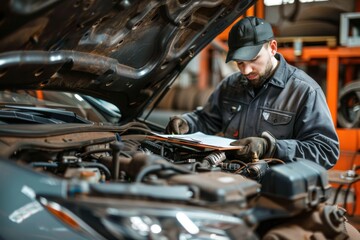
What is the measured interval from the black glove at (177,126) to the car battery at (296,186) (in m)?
1.12

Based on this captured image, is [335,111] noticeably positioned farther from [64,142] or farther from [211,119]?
[64,142]

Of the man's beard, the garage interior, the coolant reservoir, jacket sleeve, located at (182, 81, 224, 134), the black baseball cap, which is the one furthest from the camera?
the garage interior

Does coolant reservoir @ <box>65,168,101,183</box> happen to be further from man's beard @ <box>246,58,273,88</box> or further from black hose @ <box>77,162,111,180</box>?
man's beard @ <box>246,58,273,88</box>

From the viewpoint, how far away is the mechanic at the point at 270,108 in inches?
87.3

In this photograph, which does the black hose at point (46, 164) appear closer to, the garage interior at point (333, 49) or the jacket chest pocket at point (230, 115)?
the jacket chest pocket at point (230, 115)

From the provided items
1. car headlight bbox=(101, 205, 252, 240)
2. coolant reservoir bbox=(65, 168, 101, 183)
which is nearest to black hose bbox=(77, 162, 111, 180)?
coolant reservoir bbox=(65, 168, 101, 183)

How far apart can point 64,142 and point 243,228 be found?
81cm

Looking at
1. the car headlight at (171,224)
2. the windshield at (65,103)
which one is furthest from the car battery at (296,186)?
the windshield at (65,103)

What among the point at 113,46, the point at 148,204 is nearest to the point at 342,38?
the point at 113,46

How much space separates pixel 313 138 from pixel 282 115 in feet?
0.73

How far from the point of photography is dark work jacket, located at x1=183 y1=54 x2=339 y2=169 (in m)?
2.27

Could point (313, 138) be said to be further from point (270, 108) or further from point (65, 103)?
point (65, 103)

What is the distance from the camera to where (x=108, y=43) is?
2098 millimetres

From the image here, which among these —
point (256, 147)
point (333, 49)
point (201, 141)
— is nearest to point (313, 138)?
point (256, 147)
